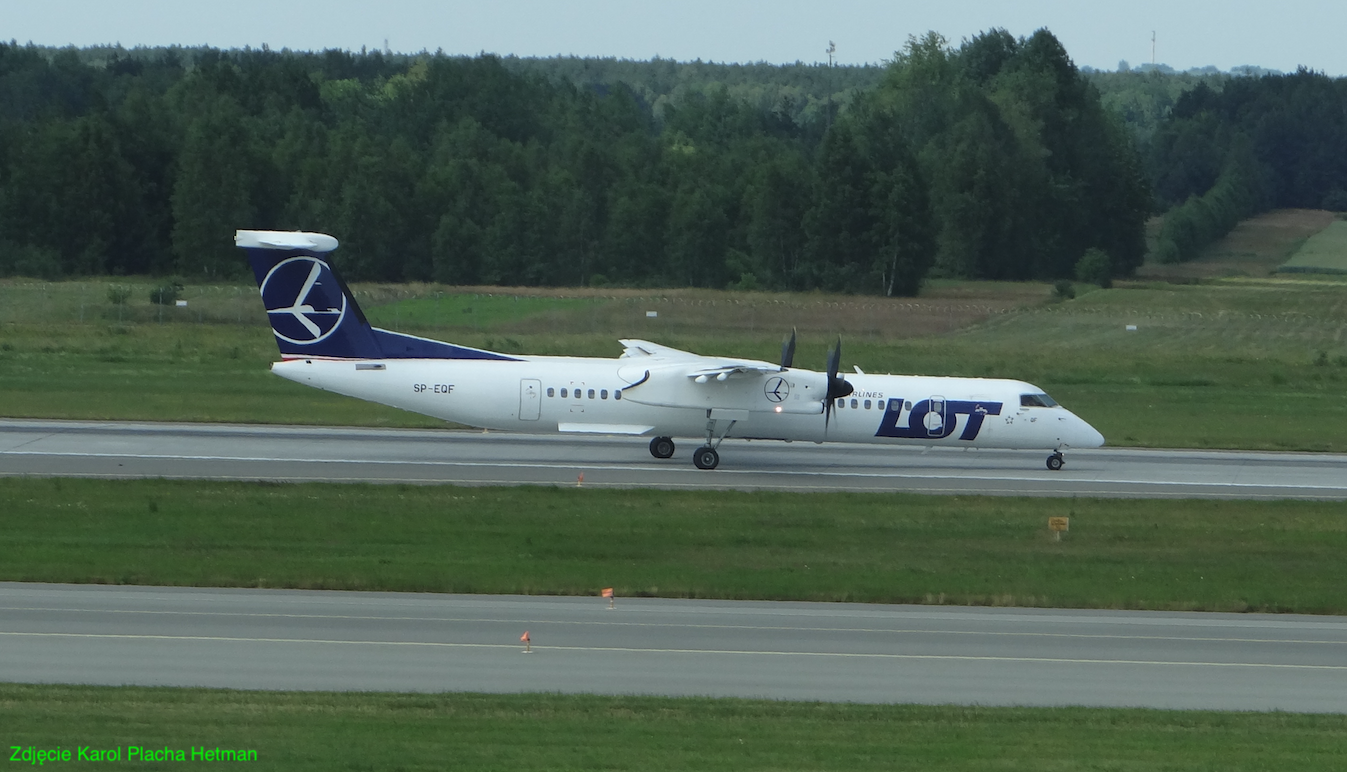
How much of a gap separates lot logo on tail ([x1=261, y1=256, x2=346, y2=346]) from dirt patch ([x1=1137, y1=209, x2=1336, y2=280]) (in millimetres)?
95737

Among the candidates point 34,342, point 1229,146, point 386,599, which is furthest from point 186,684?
point 1229,146

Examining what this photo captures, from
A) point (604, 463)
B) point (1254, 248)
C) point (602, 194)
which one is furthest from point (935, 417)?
point (1254, 248)

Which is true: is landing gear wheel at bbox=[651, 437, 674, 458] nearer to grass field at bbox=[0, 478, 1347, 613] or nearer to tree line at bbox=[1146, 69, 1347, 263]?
grass field at bbox=[0, 478, 1347, 613]

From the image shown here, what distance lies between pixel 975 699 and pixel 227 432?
26966mm

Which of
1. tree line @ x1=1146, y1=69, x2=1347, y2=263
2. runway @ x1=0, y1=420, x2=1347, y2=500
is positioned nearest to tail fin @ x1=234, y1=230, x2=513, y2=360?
runway @ x1=0, y1=420, x2=1347, y2=500

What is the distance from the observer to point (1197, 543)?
2584 cm

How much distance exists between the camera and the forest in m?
93.1

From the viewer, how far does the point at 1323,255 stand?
131 meters

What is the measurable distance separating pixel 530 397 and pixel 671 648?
1699cm

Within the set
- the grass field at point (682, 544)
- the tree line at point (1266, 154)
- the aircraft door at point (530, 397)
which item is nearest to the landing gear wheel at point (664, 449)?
the aircraft door at point (530, 397)

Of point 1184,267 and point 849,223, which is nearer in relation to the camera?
point 849,223

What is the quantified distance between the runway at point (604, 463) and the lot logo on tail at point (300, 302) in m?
2.95

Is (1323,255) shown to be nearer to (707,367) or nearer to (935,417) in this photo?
(935,417)

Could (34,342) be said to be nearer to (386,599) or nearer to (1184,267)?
(386,599)
